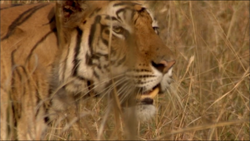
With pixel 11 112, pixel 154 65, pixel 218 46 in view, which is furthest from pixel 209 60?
pixel 11 112

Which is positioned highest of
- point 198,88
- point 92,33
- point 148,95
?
point 92,33

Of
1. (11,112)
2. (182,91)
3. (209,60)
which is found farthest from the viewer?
(209,60)

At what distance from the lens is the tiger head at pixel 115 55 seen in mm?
2730

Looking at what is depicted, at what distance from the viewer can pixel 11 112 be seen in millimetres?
2414

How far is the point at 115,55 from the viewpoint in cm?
279

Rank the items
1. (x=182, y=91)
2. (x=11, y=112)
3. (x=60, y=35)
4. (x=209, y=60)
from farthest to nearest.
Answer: (x=209, y=60) < (x=182, y=91) < (x=60, y=35) < (x=11, y=112)

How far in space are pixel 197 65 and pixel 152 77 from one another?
1199 mm

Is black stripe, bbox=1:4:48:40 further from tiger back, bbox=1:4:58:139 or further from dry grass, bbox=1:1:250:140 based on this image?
dry grass, bbox=1:1:250:140

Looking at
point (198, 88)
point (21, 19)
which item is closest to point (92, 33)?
point (21, 19)

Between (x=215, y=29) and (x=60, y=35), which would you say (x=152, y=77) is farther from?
(x=215, y=29)

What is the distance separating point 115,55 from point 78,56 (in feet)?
0.54

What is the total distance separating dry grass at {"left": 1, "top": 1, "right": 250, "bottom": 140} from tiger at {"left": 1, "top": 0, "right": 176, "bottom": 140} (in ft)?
0.38

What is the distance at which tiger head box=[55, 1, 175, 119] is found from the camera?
273cm

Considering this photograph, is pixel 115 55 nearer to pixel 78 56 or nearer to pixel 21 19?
pixel 78 56
